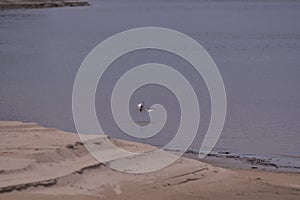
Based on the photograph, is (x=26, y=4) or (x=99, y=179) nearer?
(x=99, y=179)

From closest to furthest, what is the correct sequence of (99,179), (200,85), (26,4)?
(99,179) → (200,85) → (26,4)

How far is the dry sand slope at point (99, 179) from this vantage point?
11055 millimetres

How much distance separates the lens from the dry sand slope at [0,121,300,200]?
1105cm

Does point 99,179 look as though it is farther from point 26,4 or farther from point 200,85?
point 26,4

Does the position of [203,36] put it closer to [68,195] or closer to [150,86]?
[150,86]

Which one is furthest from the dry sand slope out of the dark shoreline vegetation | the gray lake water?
the dark shoreline vegetation

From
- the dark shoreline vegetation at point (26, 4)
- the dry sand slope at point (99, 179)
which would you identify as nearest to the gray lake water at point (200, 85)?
the dry sand slope at point (99, 179)

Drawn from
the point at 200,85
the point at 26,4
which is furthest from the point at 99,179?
the point at 26,4

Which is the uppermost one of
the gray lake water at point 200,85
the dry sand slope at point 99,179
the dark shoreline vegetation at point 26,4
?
the dark shoreline vegetation at point 26,4

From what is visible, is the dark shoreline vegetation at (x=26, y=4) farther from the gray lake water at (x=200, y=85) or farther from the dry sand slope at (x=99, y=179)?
the dry sand slope at (x=99, y=179)

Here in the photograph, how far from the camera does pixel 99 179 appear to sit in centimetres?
1167

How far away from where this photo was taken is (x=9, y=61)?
36.8m

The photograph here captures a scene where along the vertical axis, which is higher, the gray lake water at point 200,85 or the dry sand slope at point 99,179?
the gray lake water at point 200,85

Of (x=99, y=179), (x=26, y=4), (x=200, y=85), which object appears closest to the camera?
(x=99, y=179)
